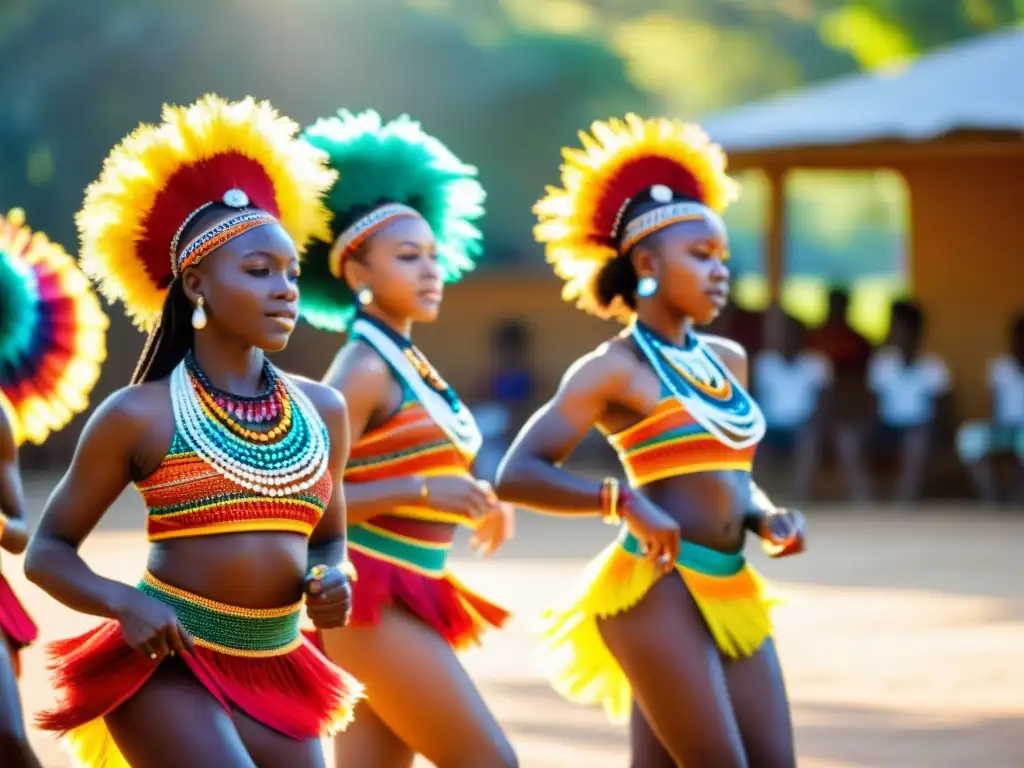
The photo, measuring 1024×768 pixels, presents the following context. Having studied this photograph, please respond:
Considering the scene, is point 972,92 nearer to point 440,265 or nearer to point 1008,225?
point 1008,225

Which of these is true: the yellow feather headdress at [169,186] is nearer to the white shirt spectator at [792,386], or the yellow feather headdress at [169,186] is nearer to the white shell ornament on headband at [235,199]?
the white shell ornament on headband at [235,199]

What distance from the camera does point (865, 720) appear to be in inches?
316

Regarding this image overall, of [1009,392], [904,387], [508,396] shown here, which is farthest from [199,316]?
[508,396]

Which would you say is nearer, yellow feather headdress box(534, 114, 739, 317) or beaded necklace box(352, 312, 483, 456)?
beaded necklace box(352, 312, 483, 456)

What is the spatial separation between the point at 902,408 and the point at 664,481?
1183 cm

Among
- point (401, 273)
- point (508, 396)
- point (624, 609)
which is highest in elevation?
point (508, 396)

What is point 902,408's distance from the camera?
1712 centimetres

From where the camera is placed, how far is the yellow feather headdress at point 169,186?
4691 mm

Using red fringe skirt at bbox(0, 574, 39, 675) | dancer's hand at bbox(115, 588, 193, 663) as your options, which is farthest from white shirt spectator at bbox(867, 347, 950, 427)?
dancer's hand at bbox(115, 588, 193, 663)

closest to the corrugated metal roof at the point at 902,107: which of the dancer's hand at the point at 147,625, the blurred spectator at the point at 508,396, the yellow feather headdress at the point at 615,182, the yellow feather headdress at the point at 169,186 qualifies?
the blurred spectator at the point at 508,396

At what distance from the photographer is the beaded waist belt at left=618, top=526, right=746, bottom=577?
5.58m

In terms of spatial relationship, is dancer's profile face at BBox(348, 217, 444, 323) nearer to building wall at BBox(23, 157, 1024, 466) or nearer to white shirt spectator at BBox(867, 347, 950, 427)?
white shirt spectator at BBox(867, 347, 950, 427)

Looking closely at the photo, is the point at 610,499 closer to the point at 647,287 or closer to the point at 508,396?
the point at 647,287

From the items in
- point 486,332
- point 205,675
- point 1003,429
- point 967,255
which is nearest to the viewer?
point 205,675
